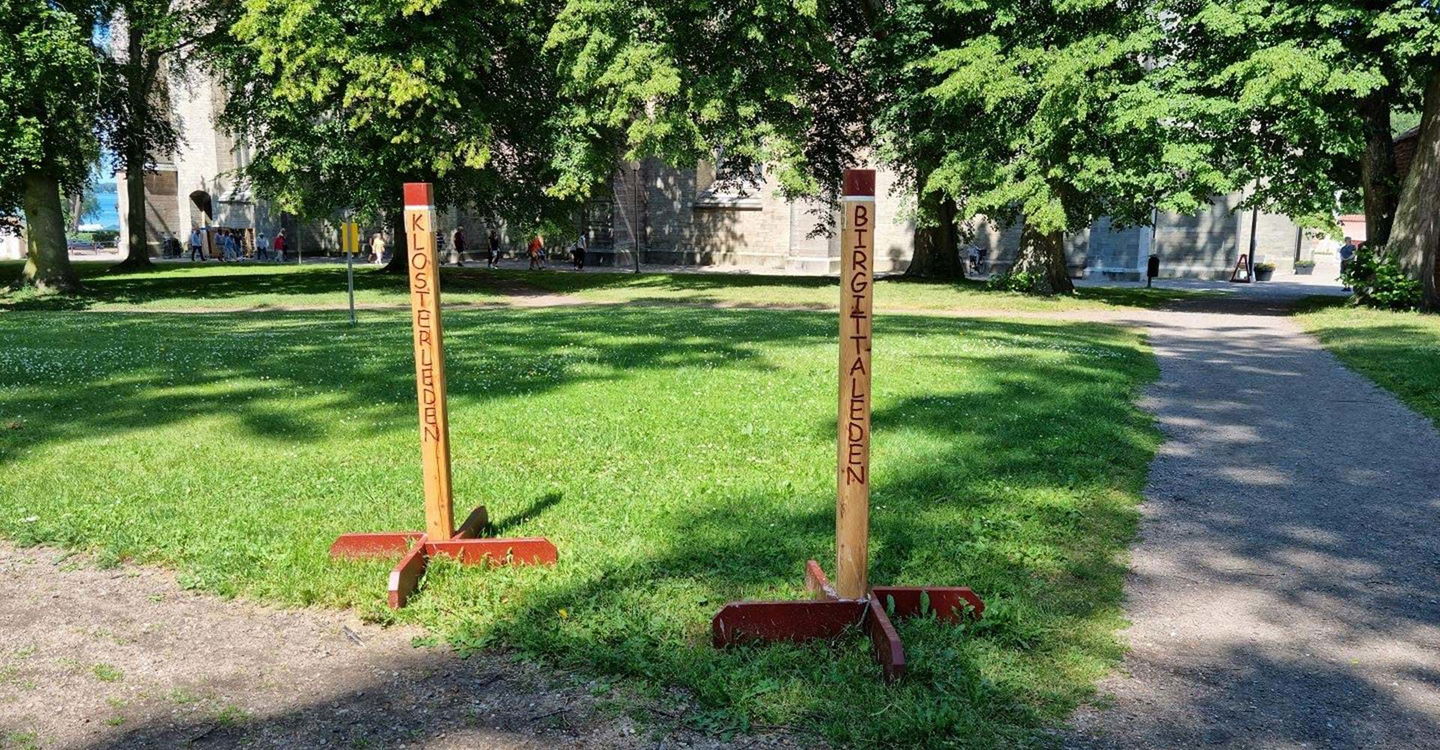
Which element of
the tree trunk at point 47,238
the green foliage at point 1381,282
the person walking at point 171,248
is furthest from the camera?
the person walking at point 171,248

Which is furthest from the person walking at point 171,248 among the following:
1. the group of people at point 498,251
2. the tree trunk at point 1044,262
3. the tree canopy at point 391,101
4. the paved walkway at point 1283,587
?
the paved walkway at point 1283,587

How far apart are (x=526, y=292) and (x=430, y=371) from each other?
2476 centimetres

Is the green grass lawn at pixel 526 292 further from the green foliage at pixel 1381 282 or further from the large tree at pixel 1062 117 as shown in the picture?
the green foliage at pixel 1381 282

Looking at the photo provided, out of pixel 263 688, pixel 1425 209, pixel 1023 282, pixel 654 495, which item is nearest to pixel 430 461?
pixel 263 688

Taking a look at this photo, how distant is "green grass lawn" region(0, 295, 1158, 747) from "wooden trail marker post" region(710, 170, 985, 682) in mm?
115

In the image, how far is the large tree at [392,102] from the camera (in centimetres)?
2355

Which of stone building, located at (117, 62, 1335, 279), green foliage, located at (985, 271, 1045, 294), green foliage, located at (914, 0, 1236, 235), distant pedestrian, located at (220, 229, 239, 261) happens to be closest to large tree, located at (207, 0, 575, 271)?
stone building, located at (117, 62, 1335, 279)

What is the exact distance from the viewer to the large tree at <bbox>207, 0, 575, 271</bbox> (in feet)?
77.3

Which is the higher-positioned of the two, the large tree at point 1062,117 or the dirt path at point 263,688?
the large tree at point 1062,117

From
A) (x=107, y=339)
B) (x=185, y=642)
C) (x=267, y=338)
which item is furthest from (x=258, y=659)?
(x=107, y=339)

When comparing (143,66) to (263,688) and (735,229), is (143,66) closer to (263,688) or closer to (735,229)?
(735,229)

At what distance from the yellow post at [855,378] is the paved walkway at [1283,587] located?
3.49 ft

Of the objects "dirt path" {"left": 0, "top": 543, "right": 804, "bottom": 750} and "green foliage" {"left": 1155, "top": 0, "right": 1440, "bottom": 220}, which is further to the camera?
"green foliage" {"left": 1155, "top": 0, "right": 1440, "bottom": 220}

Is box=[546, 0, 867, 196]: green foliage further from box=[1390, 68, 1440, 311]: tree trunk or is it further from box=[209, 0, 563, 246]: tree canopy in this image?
box=[1390, 68, 1440, 311]: tree trunk
